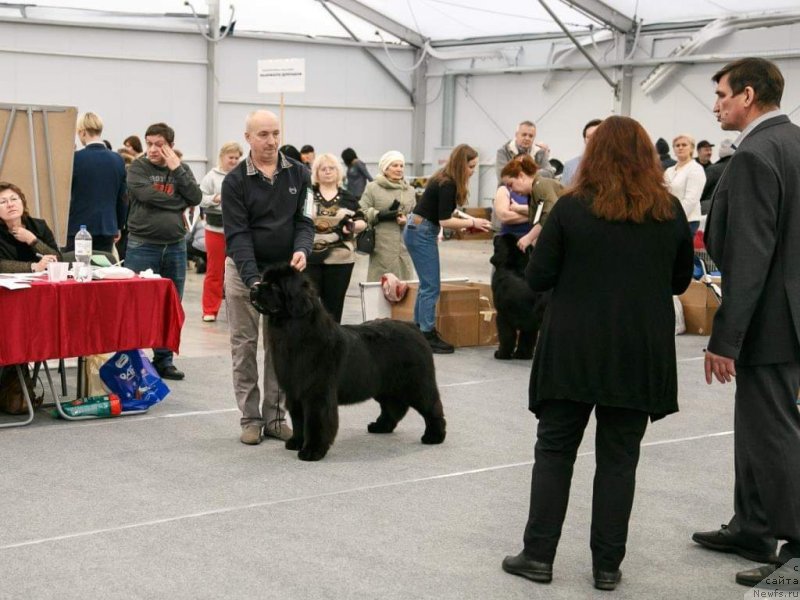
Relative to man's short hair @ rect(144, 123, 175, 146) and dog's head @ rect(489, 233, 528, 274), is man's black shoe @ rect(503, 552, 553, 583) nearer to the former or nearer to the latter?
man's short hair @ rect(144, 123, 175, 146)

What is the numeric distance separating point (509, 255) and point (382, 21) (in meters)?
12.6

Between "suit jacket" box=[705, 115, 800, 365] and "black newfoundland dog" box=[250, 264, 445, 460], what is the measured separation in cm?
191

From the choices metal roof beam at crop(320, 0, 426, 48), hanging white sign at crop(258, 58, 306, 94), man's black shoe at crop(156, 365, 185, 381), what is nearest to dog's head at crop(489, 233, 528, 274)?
man's black shoe at crop(156, 365, 185, 381)

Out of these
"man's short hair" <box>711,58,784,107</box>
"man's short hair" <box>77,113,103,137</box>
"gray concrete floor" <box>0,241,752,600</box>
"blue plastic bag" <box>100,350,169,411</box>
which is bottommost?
"gray concrete floor" <box>0,241,752,600</box>

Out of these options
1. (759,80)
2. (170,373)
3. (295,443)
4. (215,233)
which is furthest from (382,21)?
(759,80)

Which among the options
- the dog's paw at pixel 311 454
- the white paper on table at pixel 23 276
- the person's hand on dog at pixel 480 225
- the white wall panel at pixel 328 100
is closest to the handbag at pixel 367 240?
the person's hand on dog at pixel 480 225

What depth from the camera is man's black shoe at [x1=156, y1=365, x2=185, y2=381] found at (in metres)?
6.73

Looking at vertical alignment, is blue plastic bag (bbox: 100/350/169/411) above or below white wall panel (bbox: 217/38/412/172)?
below

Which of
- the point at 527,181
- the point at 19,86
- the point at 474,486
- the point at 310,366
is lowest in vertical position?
the point at 474,486

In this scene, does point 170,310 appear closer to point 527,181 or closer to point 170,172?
point 170,172

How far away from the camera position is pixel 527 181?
7637 millimetres

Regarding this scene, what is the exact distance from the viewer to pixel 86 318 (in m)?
5.51

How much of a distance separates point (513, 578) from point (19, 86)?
1522cm

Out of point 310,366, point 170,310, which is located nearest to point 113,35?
point 170,310
